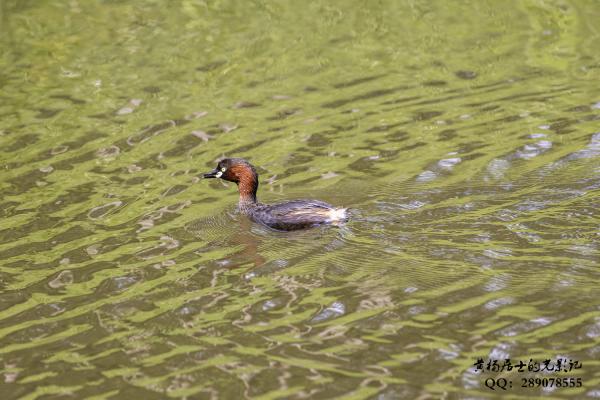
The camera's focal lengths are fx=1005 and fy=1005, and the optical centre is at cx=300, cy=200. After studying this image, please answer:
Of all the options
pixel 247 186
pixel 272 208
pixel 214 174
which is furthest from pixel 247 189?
pixel 272 208

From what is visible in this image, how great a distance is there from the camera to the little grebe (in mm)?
8023

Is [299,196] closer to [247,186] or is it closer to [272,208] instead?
[247,186]

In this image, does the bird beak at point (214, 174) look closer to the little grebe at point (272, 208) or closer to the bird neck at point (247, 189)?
the little grebe at point (272, 208)

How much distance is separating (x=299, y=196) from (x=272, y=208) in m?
0.62

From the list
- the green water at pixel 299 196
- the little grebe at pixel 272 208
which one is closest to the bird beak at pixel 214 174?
the little grebe at pixel 272 208

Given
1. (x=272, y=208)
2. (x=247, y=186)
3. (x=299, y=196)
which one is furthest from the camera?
(x=299, y=196)

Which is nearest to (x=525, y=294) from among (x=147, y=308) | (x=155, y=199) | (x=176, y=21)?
(x=147, y=308)

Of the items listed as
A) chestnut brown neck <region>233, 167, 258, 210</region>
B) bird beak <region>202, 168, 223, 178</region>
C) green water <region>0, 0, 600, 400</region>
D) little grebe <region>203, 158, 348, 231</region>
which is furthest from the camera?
bird beak <region>202, 168, 223, 178</region>

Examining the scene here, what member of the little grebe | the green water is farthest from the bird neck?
the green water

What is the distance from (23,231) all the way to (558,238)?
4.19 m

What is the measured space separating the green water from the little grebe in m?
0.13

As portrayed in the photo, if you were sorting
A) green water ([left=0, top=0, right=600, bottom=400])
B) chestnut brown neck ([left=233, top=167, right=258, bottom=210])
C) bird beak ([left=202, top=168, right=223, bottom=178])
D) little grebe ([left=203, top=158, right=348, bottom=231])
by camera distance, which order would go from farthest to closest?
bird beak ([left=202, top=168, right=223, bottom=178]) → chestnut brown neck ([left=233, top=167, right=258, bottom=210]) → little grebe ([left=203, top=158, right=348, bottom=231]) → green water ([left=0, top=0, right=600, bottom=400])

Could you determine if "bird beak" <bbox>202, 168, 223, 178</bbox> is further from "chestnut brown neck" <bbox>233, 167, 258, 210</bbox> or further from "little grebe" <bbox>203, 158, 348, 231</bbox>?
"chestnut brown neck" <bbox>233, 167, 258, 210</bbox>

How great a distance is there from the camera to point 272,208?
8.37 m
